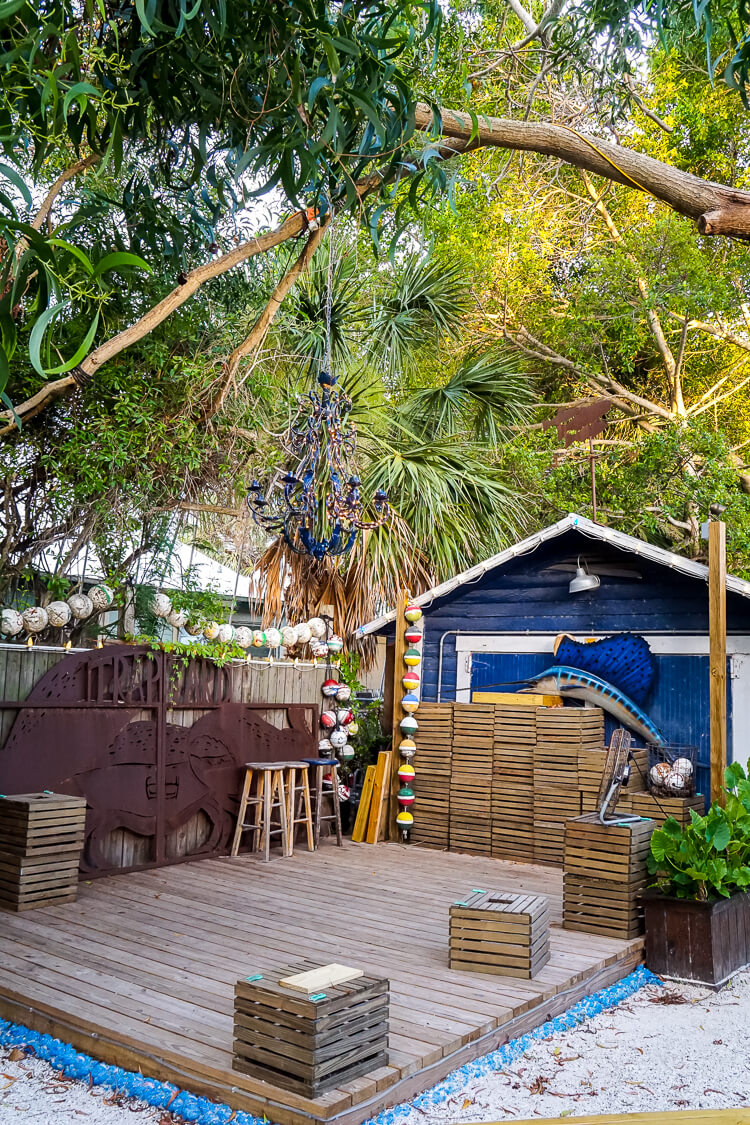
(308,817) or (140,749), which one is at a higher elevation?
(140,749)

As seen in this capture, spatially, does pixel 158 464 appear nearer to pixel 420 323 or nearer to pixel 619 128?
pixel 420 323

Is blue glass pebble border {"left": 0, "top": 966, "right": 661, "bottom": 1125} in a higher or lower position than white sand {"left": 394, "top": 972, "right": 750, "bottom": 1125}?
higher

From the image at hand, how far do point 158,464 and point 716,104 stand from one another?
30.0 feet

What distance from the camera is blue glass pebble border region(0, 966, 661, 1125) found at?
3.33m

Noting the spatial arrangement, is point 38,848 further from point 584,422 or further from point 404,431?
point 404,431

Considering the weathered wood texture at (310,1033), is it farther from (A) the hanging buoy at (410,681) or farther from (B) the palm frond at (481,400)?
(B) the palm frond at (481,400)

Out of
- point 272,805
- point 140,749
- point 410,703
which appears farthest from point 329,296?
point 272,805

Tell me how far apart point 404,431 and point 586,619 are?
182 inches

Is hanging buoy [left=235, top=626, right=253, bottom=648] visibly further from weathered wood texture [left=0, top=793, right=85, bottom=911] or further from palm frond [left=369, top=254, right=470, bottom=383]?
palm frond [left=369, top=254, right=470, bottom=383]

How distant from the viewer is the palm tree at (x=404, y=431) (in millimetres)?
10695

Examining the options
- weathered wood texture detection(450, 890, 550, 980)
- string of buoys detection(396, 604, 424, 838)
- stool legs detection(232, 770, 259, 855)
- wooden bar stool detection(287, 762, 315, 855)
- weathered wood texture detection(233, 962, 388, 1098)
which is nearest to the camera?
weathered wood texture detection(233, 962, 388, 1098)

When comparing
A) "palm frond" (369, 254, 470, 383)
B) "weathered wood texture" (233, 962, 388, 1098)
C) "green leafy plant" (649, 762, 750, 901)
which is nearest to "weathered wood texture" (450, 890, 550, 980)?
"green leafy plant" (649, 762, 750, 901)

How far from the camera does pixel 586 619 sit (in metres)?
8.46

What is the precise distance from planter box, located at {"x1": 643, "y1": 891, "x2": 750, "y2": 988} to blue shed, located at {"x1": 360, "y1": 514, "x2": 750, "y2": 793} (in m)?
2.23
